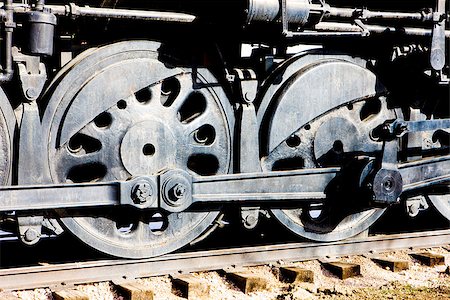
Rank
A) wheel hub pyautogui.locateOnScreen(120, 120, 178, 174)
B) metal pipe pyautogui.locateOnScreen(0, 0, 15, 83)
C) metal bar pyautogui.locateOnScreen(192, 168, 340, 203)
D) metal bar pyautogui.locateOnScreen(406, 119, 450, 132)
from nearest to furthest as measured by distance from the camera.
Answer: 1. metal pipe pyautogui.locateOnScreen(0, 0, 15, 83)
2. wheel hub pyautogui.locateOnScreen(120, 120, 178, 174)
3. metal bar pyautogui.locateOnScreen(192, 168, 340, 203)
4. metal bar pyautogui.locateOnScreen(406, 119, 450, 132)

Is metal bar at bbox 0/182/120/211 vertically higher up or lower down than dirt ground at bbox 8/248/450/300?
higher up

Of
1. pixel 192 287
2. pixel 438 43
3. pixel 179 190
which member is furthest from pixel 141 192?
pixel 438 43

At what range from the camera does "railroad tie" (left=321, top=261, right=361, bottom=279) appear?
5.13 metres

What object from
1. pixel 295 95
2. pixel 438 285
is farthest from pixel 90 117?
pixel 438 285

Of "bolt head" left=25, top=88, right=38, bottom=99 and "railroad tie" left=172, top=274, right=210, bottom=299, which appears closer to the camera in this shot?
"bolt head" left=25, top=88, right=38, bottom=99

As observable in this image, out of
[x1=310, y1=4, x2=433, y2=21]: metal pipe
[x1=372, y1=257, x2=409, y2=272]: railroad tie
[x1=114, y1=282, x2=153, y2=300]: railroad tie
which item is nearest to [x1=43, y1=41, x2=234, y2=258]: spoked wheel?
[x1=114, y1=282, x2=153, y2=300]: railroad tie

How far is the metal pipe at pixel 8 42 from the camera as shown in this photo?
4.22m

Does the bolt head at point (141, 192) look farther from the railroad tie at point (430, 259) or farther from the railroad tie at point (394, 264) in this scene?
the railroad tie at point (430, 259)

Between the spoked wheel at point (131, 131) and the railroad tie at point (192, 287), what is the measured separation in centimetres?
25

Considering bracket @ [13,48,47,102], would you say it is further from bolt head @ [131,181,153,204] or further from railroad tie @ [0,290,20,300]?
railroad tie @ [0,290,20,300]

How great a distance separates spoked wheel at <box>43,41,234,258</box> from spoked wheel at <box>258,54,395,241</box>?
0.36 m

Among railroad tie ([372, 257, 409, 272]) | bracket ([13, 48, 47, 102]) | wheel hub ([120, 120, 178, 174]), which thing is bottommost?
railroad tie ([372, 257, 409, 272])

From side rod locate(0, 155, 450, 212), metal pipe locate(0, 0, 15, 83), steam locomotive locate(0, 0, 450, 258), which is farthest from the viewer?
steam locomotive locate(0, 0, 450, 258)

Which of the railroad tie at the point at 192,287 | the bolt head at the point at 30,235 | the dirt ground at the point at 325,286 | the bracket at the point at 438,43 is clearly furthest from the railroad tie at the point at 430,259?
the bolt head at the point at 30,235
